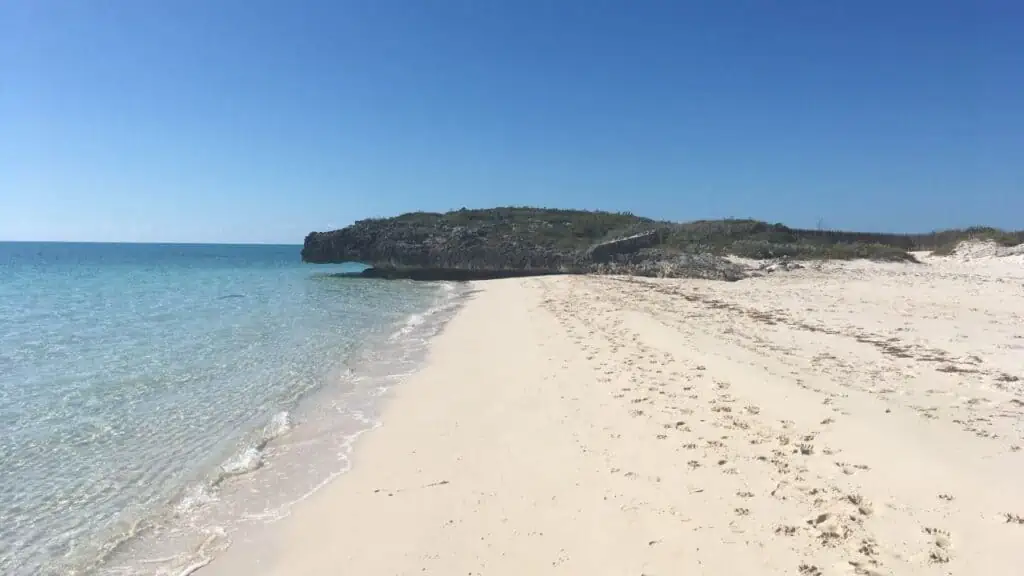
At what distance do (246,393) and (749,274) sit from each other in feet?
73.3

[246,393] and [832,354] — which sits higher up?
[832,354]

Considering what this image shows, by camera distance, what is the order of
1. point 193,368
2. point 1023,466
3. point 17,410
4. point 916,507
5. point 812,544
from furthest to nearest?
point 193,368 < point 17,410 < point 1023,466 < point 916,507 < point 812,544

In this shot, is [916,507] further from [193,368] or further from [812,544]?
[193,368]

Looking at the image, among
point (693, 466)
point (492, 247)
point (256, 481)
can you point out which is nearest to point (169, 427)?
point (256, 481)

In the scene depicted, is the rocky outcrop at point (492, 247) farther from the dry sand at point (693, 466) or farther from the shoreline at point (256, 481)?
the shoreline at point (256, 481)

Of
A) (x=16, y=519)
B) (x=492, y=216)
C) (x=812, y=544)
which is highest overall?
(x=492, y=216)

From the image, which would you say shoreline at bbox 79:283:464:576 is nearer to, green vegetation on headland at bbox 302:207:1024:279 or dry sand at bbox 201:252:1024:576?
dry sand at bbox 201:252:1024:576

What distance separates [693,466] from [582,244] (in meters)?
34.1

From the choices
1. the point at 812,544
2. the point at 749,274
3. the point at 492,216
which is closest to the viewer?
the point at 812,544

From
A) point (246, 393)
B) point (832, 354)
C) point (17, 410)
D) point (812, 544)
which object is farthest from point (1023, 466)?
point (17, 410)

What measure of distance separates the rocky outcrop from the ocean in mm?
20376

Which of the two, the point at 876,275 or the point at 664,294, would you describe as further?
the point at 876,275

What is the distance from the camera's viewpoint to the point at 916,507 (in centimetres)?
415

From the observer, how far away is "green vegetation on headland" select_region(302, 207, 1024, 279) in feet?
101
